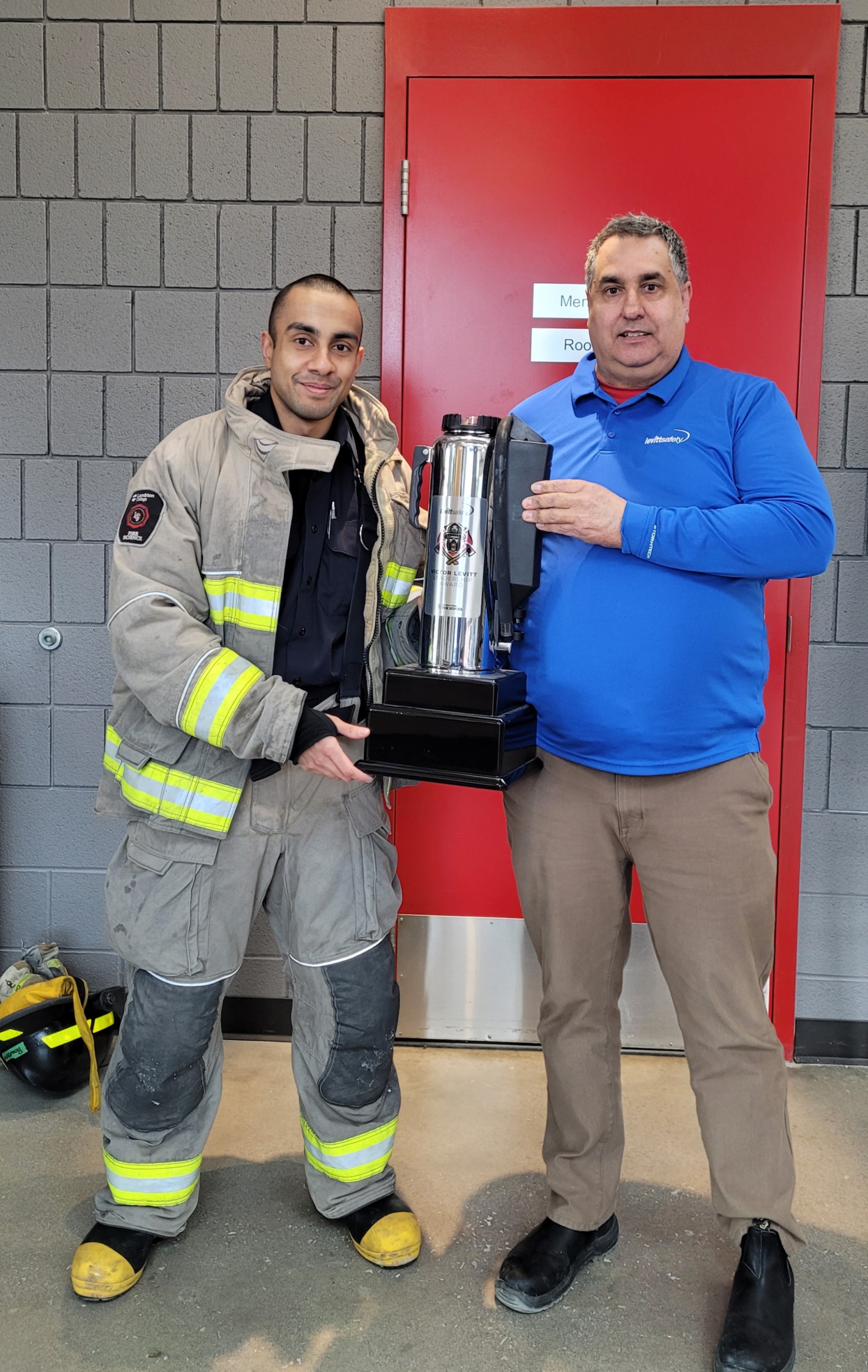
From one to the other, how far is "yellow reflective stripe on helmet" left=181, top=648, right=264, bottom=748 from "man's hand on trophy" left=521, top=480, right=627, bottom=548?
1.84 feet

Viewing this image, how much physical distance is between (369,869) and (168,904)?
0.38 m

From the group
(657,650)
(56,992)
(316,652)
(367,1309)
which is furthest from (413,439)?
(367,1309)

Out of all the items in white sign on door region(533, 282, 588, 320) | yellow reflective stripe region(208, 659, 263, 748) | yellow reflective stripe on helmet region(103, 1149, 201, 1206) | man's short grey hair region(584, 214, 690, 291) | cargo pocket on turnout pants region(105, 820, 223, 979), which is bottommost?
yellow reflective stripe on helmet region(103, 1149, 201, 1206)

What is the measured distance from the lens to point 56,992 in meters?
2.77

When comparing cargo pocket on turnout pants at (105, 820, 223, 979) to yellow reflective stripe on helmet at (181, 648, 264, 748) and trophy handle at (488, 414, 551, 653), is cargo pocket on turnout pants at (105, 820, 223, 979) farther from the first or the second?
trophy handle at (488, 414, 551, 653)

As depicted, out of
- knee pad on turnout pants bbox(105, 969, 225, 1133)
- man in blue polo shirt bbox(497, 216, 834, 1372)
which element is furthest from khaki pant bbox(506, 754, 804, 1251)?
knee pad on turnout pants bbox(105, 969, 225, 1133)

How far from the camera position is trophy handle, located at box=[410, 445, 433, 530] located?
1.82 m

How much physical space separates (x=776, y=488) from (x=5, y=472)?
2094 millimetres

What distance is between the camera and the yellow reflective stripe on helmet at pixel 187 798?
1962 mm

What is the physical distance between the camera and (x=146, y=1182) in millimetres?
2035

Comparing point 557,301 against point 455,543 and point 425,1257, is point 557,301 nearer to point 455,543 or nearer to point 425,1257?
point 455,543

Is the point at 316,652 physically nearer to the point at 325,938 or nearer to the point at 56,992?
the point at 325,938

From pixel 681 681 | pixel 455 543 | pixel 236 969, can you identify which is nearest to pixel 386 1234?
pixel 236 969

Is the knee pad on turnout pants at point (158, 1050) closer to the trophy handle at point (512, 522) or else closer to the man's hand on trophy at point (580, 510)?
the trophy handle at point (512, 522)
